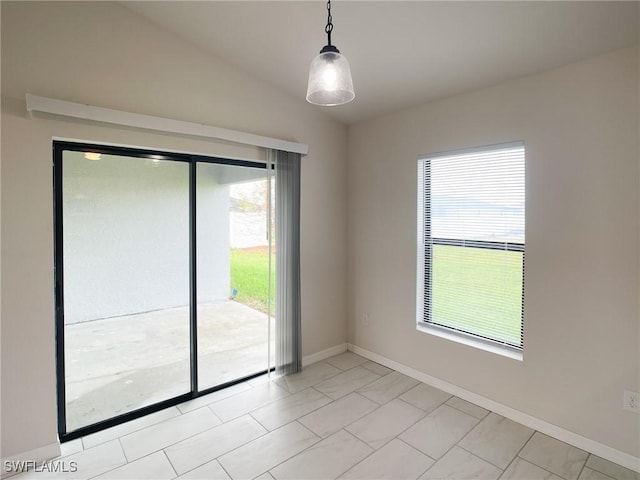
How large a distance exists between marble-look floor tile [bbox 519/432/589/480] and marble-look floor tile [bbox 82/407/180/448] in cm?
253

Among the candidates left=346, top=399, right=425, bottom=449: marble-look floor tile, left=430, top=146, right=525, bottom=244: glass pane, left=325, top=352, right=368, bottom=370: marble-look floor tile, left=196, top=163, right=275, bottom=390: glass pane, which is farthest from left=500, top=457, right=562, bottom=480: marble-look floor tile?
left=196, top=163, right=275, bottom=390: glass pane

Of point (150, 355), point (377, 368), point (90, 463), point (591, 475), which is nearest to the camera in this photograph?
point (591, 475)

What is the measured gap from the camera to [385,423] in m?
2.62

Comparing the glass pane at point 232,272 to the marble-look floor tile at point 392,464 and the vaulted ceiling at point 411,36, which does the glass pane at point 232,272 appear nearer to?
the vaulted ceiling at point 411,36

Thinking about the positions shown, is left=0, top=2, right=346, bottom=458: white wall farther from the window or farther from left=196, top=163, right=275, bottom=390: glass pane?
the window

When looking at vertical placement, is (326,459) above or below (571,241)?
below

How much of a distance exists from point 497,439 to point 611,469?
0.62 m

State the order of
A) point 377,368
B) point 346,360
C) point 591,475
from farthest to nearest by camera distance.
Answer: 1. point 346,360
2. point 377,368
3. point 591,475

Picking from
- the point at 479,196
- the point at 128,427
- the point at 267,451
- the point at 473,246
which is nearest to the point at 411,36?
the point at 479,196

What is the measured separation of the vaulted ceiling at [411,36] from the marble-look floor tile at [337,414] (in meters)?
2.66

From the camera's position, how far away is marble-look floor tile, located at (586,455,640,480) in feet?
6.81

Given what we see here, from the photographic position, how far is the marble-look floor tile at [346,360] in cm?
365

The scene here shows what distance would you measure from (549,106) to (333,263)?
2.37 m

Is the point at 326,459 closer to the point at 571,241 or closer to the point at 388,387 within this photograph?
the point at 388,387
